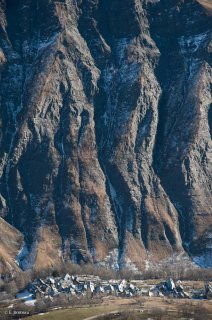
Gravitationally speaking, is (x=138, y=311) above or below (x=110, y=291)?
below

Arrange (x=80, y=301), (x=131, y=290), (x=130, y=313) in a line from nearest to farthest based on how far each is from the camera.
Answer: (x=130, y=313) → (x=80, y=301) → (x=131, y=290)

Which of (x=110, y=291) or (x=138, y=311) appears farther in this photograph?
(x=110, y=291)

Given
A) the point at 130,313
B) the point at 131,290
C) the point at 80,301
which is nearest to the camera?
the point at 130,313

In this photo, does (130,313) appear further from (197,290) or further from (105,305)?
(197,290)

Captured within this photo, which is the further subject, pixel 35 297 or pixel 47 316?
pixel 35 297

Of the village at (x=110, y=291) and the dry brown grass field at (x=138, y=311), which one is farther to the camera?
the village at (x=110, y=291)

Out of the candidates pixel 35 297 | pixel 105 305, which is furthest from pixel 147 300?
pixel 35 297

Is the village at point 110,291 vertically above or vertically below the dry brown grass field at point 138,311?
above

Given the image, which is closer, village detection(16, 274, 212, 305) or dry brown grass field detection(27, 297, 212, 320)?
dry brown grass field detection(27, 297, 212, 320)

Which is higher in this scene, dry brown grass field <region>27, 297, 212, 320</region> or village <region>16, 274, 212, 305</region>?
village <region>16, 274, 212, 305</region>

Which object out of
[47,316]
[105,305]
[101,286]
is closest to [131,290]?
[101,286]
